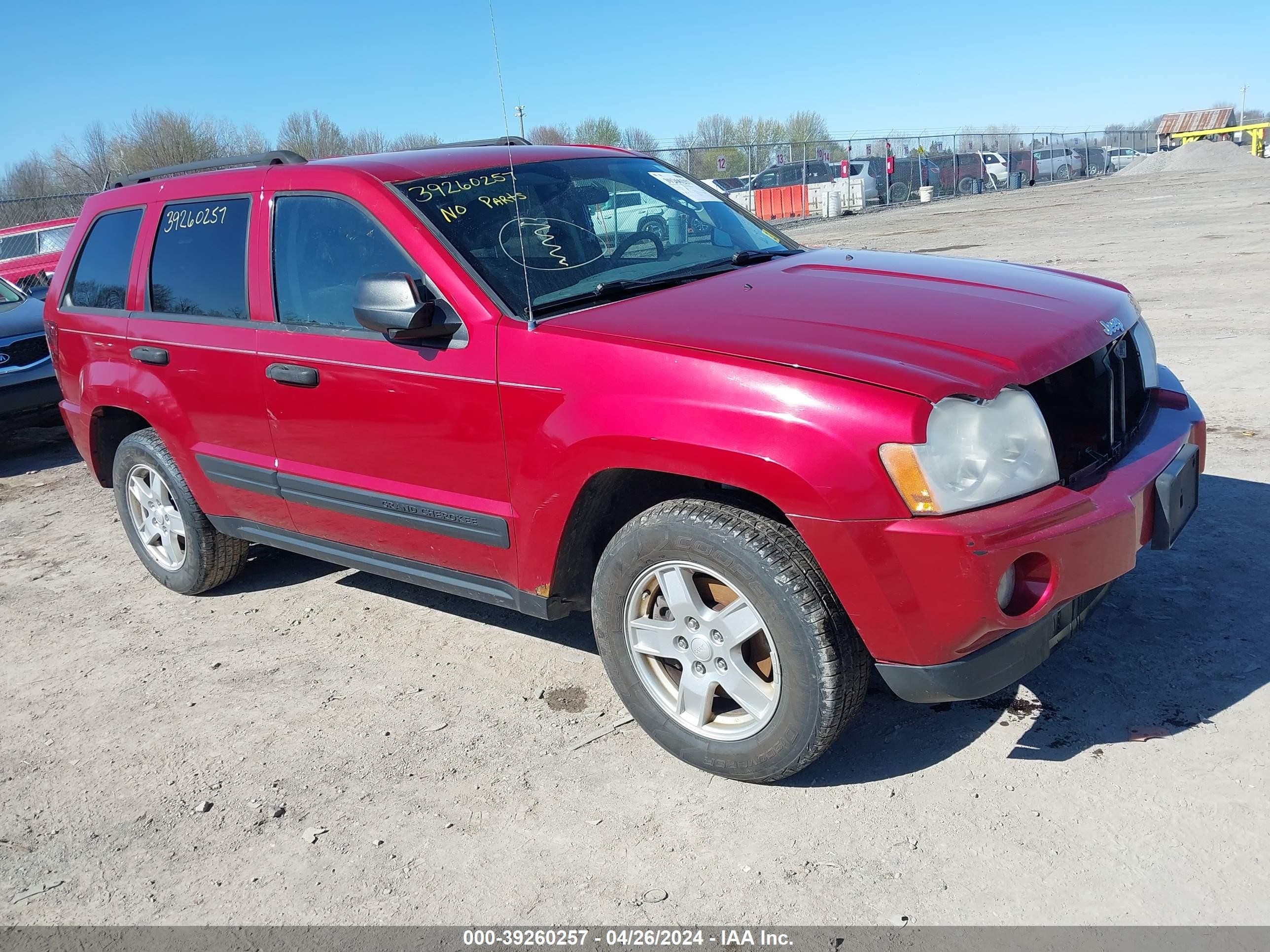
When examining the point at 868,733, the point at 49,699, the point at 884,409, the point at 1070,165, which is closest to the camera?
the point at 884,409

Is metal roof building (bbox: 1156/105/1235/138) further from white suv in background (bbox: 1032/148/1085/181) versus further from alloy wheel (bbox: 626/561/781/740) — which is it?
alloy wheel (bbox: 626/561/781/740)

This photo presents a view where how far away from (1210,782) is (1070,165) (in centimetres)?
4567

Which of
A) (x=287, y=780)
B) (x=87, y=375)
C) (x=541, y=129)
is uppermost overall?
(x=541, y=129)

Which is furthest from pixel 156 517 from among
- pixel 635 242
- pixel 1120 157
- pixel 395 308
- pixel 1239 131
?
pixel 1239 131

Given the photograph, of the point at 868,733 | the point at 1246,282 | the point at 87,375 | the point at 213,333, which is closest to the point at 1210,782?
the point at 868,733

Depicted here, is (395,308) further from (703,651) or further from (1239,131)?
(1239,131)

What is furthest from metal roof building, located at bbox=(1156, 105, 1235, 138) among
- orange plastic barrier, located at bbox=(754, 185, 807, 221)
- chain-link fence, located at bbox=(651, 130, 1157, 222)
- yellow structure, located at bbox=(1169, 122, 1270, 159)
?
orange plastic barrier, located at bbox=(754, 185, 807, 221)

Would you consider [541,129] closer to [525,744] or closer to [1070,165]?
[525,744]

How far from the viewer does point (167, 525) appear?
5.11 metres

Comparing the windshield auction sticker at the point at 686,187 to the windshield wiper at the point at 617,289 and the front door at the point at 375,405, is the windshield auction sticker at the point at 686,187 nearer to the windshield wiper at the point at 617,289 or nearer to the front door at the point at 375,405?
the windshield wiper at the point at 617,289

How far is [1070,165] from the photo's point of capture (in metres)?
43.4

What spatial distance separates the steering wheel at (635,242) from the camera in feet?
12.6

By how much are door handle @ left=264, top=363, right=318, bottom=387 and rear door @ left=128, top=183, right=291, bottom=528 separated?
0.10 meters

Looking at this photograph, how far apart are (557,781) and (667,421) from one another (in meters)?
1.22
